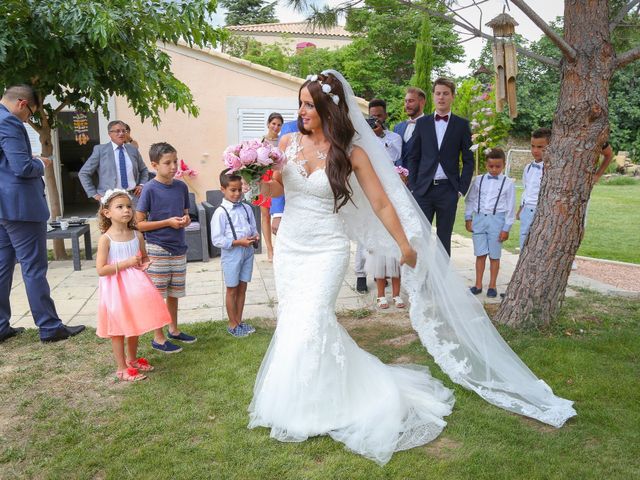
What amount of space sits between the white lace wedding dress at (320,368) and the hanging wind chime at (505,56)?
238 cm

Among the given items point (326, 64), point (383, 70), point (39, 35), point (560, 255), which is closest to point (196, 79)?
point (39, 35)

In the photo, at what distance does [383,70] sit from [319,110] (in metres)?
25.2

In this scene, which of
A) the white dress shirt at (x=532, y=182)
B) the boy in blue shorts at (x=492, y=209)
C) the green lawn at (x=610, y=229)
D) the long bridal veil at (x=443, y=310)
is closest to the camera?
the long bridal veil at (x=443, y=310)

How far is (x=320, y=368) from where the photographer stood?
313 centimetres

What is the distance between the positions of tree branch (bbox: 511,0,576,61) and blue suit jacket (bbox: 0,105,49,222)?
4.07 m

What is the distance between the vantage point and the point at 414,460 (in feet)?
9.36

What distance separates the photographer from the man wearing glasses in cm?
732

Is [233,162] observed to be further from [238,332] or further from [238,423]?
[238,332]

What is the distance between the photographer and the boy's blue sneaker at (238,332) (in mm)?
4809

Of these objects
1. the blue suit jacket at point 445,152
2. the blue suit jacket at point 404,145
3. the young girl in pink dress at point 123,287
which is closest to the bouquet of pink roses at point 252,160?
the young girl in pink dress at point 123,287

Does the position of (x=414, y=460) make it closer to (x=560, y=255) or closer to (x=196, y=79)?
(x=560, y=255)

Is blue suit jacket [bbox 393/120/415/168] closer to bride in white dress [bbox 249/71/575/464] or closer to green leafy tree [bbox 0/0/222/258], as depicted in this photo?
bride in white dress [bbox 249/71/575/464]

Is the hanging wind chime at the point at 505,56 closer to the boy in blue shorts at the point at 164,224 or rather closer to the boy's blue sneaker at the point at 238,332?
the boy in blue shorts at the point at 164,224

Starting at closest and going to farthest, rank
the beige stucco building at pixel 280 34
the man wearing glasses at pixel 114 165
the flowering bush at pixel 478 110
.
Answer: the man wearing glasses at pixel 114 165 → the flowering bush at pixel 478 110 → the beige stucco building at pixel 280 34
